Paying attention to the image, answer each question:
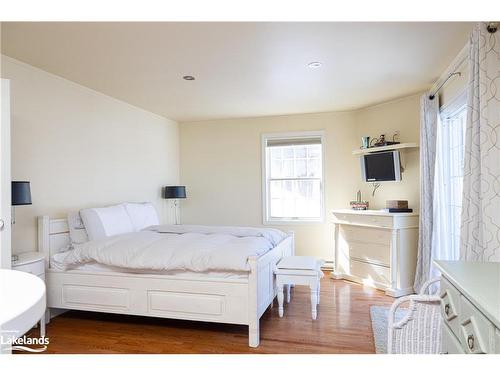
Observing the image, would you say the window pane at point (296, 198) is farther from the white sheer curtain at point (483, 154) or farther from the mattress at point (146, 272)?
the white sheer curtain at point (483, 154)

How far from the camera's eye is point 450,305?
55.2 inches

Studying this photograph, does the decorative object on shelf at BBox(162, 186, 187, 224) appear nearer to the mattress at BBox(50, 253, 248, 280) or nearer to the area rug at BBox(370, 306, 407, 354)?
the mattress at BBox(50, 253, 248, 280)

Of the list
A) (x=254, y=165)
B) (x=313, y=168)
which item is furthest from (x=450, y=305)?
(x=254, y=165)

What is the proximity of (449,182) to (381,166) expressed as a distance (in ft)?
3.34

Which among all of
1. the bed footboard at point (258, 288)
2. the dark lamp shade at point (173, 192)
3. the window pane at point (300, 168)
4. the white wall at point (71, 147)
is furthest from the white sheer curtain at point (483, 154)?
the dark lamp shade at point (173, 192)

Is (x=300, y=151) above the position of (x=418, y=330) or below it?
above

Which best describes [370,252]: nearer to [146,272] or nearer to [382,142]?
[382,142]

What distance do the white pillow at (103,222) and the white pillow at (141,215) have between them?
0.21m

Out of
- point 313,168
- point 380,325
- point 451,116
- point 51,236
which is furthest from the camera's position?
point 313,168

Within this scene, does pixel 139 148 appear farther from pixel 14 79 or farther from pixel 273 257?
pixel 273 257

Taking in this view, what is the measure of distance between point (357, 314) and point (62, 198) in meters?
3.26

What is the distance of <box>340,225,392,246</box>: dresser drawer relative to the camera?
4141mm
